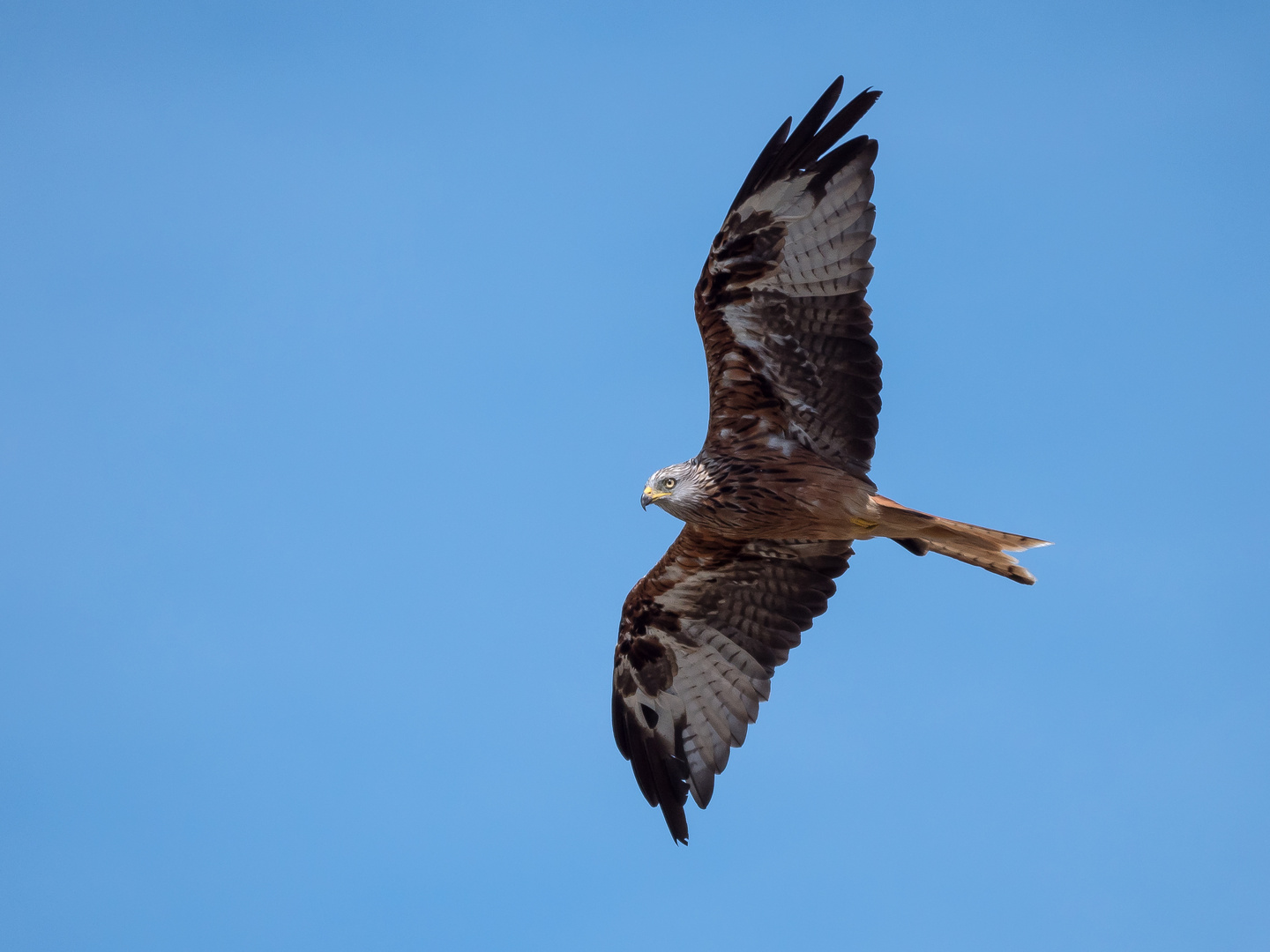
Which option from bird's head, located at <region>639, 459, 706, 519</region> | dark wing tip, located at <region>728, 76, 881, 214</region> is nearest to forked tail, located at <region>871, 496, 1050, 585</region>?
bird's head, located at <region>639, 459, 706, 519</region>

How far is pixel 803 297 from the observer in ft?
28.6

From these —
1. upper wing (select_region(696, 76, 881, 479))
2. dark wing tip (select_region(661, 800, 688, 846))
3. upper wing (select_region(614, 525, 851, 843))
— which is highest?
upper wing (select_region(696, 76, 881, 479))

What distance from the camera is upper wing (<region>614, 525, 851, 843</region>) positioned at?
9992 mm

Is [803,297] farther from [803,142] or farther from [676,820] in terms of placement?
[676,820]

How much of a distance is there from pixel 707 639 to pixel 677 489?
67.5 inches

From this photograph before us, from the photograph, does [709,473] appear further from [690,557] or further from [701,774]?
[701,774]

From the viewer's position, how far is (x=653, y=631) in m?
10.4

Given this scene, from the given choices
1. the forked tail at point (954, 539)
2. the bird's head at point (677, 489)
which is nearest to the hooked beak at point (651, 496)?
the bird's head at point (677, 489)

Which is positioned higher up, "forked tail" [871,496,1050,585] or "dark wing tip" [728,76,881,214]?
"dark wing tip" [728,76,881,214]

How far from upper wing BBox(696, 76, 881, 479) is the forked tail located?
0.41 m

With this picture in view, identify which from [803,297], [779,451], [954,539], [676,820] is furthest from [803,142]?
[676,820]

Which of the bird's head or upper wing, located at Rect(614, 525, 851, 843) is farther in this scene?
upper wing, located at Rect(614, 525, 851, 843)

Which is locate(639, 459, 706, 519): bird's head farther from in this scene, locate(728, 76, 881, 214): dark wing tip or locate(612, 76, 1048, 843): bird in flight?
locate(728, 76, 881, 214): dark wing tip

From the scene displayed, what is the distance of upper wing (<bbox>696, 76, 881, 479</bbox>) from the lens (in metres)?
8.59
